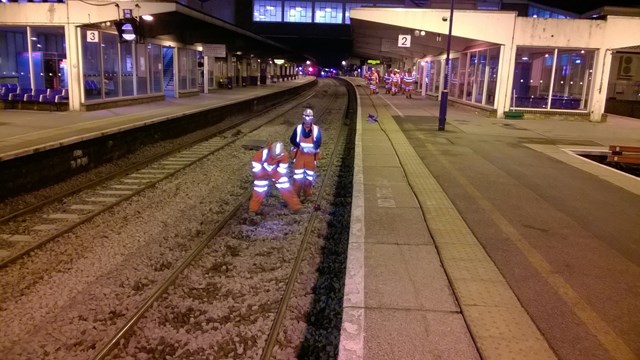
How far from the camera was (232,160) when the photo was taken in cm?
1432

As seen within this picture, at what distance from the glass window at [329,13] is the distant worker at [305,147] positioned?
72315mm

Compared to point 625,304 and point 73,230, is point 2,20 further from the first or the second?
point 625,304

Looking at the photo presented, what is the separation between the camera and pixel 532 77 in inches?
1042

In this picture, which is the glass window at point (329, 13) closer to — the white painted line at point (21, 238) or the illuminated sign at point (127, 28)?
the illuminated sign at point (127, 28)

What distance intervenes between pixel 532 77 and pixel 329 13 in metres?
56.0

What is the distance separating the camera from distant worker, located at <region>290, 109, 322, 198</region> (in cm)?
892

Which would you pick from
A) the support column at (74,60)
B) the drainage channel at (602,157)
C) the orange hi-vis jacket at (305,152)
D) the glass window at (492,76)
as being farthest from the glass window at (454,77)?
the orange hi-vis jacket at (305,152)

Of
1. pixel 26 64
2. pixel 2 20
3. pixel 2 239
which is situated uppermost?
pixel 2 20

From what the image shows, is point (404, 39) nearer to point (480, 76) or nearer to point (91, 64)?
point (480, 76)

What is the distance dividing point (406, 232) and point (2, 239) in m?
5.63

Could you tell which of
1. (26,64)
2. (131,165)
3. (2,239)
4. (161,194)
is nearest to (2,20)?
(26,64)

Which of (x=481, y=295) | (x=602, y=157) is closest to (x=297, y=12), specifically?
(x=602, y=157)

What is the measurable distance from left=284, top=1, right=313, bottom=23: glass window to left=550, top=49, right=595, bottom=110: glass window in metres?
56.7

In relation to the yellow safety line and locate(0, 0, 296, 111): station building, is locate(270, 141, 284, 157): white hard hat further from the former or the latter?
locate(0, 0, 296, 111): station building
